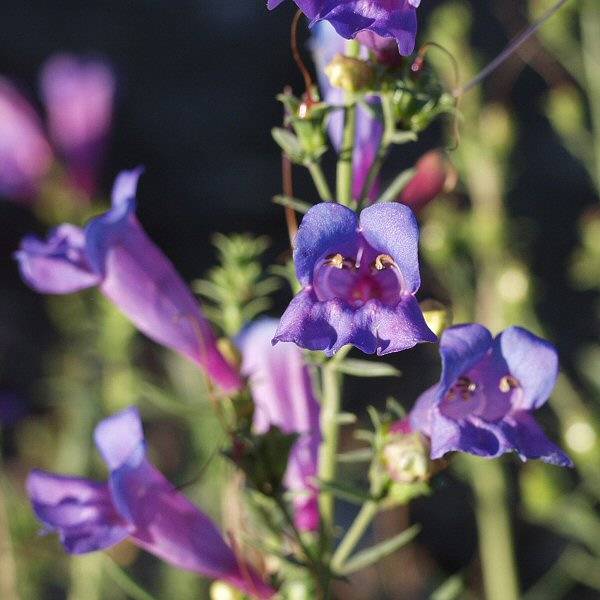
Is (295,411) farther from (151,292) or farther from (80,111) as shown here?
(80,111)

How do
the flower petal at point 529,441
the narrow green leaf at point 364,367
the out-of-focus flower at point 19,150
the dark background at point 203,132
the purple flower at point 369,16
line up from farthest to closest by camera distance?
1. the dark background at point 203,132
2. the out-of-focus flower at point 19,150
3. the narrow green leaf at point 364,367
4. the flower petal at point 529,441
5. the purple flower at point 369,16

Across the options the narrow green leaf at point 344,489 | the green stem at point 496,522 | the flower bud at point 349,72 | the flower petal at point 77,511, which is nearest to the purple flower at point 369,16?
the flower bud at point 349,72

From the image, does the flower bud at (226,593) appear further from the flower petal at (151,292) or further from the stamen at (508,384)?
the stamen at (508,384)

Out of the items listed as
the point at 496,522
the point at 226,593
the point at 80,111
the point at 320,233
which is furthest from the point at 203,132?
the point at 320,233

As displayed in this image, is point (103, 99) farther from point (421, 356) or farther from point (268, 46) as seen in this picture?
point (268, 46)

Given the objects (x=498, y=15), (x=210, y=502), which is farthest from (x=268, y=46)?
(x=210, y=502)
